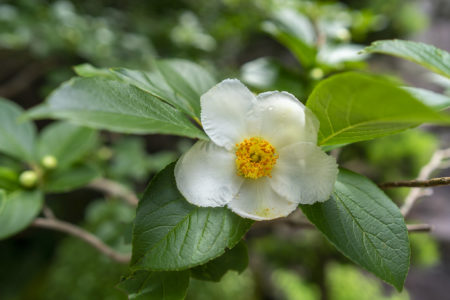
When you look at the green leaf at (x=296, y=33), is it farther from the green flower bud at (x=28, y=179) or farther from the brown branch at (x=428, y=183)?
the green flower bud at (x=28, y=179)

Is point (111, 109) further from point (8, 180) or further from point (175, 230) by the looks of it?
point (8, 180)

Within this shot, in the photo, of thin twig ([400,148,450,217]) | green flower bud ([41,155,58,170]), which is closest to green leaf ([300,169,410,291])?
thin twig ([400,148,450,217])

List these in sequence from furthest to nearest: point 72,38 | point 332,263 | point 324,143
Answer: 1. point 332,263
2. point 72,38
3. point 324,143

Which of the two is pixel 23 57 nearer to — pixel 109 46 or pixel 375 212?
pixel 109 46

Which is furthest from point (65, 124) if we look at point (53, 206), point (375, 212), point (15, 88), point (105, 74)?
point (53, 206)

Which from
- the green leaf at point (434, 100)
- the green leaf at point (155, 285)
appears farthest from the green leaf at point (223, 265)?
the green leaf at point (434, 100)

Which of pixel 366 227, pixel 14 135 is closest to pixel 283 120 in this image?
pixel 366 227

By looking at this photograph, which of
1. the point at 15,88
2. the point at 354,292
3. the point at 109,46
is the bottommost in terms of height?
the point at 354,292
